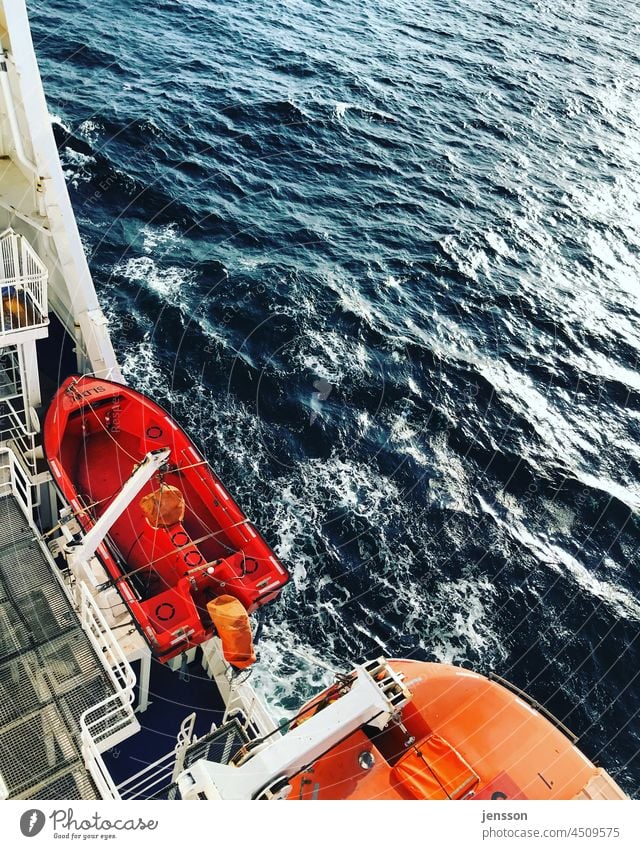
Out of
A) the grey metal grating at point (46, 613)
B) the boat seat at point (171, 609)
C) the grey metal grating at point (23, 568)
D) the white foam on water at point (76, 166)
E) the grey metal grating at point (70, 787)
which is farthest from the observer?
the white foam on water at point (76, 166)

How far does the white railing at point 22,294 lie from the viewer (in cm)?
1236

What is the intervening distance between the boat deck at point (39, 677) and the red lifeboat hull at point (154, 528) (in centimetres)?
161

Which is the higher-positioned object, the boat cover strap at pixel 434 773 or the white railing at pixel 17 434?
the white railing at pixel 17 434

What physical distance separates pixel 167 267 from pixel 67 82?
15.5 m

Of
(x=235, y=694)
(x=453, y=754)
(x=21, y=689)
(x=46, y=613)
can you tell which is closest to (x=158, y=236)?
(x=46, y=613)

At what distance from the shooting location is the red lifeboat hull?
1371cm

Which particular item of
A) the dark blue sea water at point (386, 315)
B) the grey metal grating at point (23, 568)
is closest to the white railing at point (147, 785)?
the grey metal grating at point (23, 568)

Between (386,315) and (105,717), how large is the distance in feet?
62.1

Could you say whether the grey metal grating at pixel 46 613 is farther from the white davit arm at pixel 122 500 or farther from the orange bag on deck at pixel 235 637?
the orange bag on deck at pixel 235 637

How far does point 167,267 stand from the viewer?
25875 millimetres

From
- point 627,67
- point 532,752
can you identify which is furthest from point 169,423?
point 627,67

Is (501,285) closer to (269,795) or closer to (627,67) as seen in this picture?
(269,795)

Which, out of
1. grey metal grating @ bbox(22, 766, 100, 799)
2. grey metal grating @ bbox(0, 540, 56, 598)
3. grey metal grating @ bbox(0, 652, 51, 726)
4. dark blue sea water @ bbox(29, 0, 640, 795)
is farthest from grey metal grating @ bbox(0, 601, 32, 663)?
dark blue sea water @ bbox(29, 0, 640, 795)

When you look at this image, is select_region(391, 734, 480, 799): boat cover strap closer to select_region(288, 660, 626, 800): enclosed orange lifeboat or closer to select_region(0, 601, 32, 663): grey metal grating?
select_region(288, 660, 626, 800): enclosed orange lifeboat
